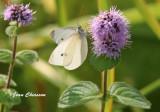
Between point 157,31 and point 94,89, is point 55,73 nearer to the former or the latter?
point 157,31

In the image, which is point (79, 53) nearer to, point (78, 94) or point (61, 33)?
point (61, 33)

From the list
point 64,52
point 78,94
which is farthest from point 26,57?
point 78,94

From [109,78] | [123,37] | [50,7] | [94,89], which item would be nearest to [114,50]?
[123,37]

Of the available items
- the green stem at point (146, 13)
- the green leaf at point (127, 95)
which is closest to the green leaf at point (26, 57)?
the green leaf at point (127, 95)

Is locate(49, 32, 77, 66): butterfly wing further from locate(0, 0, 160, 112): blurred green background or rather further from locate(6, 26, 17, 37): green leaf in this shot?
locate(0, 0, 160, 112): blurred green background

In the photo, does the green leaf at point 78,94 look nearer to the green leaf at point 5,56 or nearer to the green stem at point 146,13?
the green leaf at point 5,56

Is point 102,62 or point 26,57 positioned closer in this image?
point 102,62
